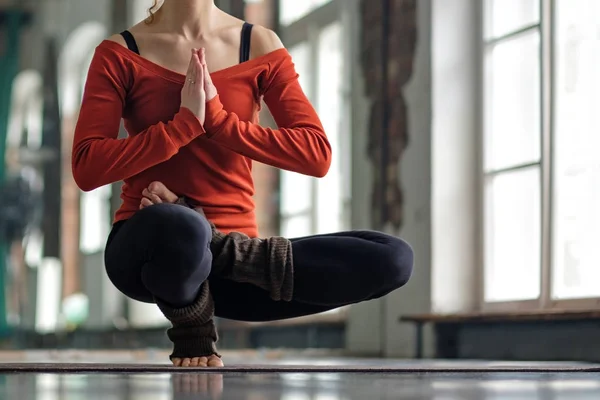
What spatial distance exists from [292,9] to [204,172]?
4918mm

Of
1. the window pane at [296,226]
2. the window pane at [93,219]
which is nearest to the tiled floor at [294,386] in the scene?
the window pane at [296,226]

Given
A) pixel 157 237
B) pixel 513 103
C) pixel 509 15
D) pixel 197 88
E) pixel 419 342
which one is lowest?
pixel 419 342

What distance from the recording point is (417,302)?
587cm

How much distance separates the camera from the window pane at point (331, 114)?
278 inches

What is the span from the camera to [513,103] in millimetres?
5496

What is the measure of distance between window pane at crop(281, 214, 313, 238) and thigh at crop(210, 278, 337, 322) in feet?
14.0

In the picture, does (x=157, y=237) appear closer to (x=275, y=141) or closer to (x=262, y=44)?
(x=275, y=141)

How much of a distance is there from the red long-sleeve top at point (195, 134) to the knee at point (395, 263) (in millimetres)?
232

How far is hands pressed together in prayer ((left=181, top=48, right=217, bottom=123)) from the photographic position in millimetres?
2709

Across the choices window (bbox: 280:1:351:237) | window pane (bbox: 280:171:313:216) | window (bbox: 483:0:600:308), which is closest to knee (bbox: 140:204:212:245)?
window (bbox: 483:0:600:308)

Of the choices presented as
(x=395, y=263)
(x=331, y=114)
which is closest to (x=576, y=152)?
(x=395, y=263)

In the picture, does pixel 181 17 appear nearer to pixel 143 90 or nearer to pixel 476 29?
pixel 143 90

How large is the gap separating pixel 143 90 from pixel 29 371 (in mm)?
678

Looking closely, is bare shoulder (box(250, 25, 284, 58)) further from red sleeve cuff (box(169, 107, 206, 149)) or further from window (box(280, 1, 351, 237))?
window (box(280, 1, 351, 237))
